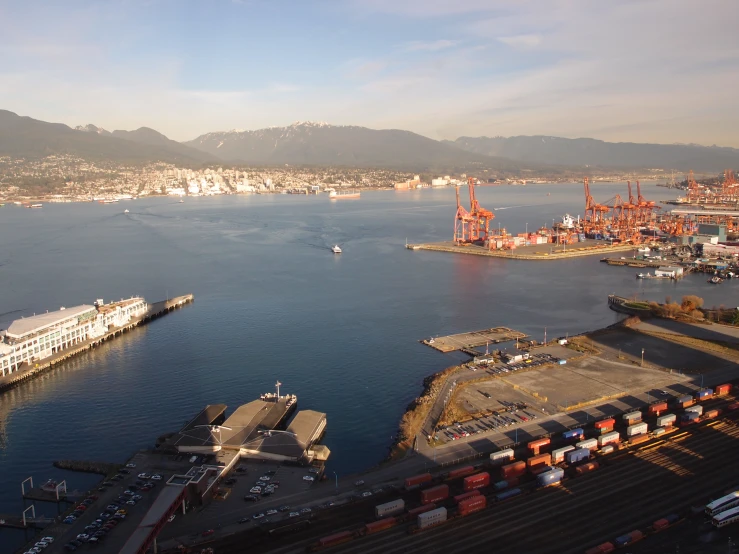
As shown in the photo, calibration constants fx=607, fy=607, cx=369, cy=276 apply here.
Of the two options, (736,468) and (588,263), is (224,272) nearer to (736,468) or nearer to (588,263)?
(588,263)

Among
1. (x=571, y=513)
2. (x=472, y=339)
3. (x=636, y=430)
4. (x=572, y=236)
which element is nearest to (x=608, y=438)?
(x=636, y=430)

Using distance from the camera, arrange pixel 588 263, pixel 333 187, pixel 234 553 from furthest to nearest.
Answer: pixel 333 187 < pixel 588 263 < pixel 234 553

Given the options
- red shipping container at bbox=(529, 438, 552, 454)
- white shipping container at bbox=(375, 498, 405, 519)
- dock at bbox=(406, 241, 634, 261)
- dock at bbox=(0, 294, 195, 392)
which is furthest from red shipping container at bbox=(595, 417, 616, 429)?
dock at bbox=(406, 241, 634, 261)

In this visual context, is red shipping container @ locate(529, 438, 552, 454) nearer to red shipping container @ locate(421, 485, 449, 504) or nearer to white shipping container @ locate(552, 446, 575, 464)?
white shipping container @ locate(552, 446, 575, 464)

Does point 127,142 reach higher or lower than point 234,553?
higher

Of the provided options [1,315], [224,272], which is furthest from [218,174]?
[1,315]

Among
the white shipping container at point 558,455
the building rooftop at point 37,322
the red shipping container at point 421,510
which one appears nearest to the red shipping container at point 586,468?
the white shipping container at point 558,455

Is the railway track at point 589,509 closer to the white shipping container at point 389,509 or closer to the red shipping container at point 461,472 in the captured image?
the white shipping container at point 389,509

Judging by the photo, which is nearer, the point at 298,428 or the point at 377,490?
the point at 377,490
